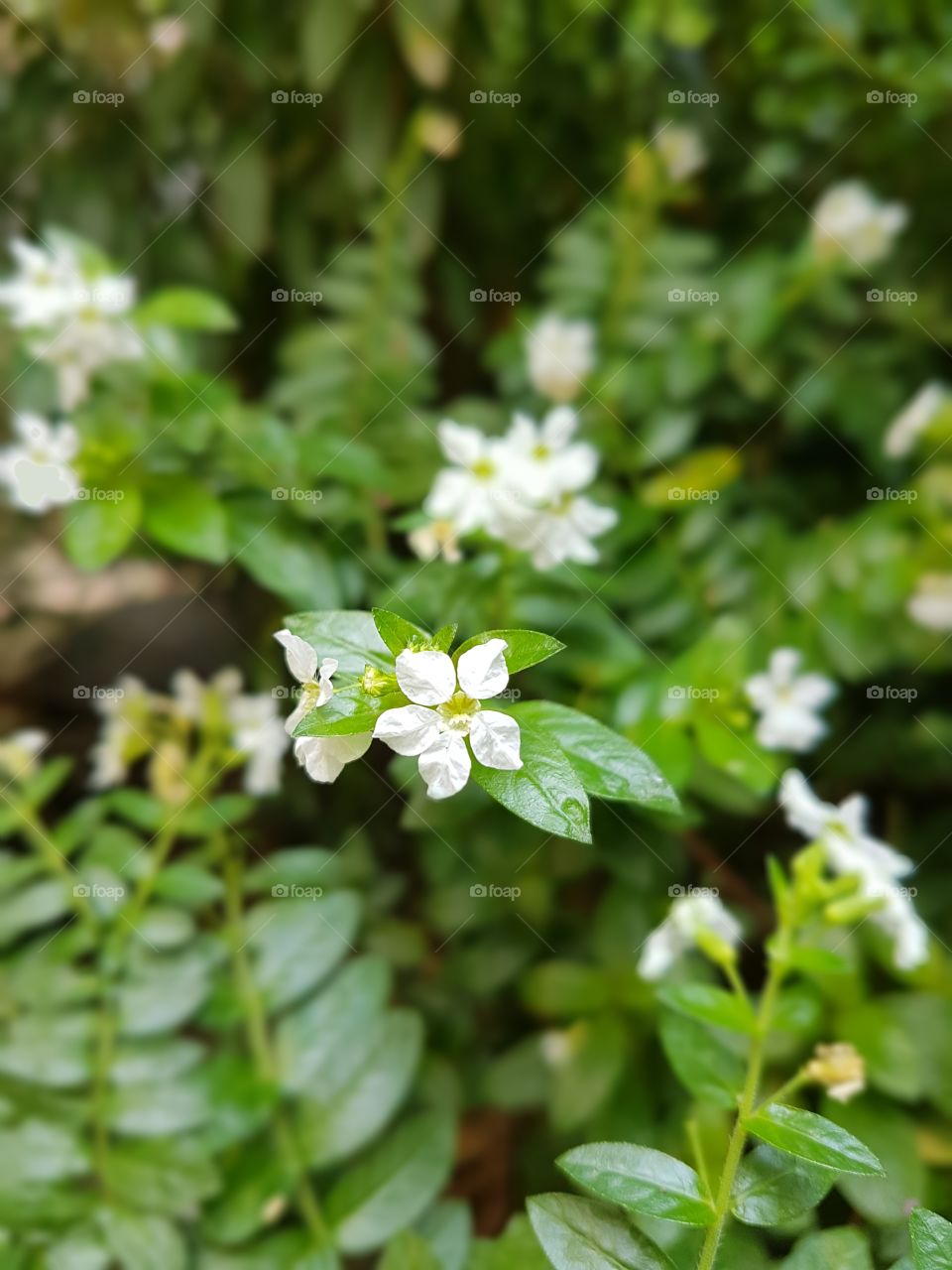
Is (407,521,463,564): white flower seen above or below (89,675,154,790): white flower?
below

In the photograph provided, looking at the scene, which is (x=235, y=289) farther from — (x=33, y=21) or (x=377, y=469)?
(x=377, y=469)

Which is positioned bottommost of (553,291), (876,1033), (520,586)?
(876,1033)

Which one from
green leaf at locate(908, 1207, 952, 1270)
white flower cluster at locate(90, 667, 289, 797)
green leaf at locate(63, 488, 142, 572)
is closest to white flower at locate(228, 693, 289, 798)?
white flower cluster at locate(90, 667, 289, 797)

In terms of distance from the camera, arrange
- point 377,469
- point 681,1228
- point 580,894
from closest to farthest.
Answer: point 681,1228, point 377,469, point 580,894

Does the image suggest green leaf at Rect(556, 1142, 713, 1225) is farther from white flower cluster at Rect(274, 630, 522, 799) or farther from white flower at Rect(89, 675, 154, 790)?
white flower at Rect(89, 675, 154, 790)

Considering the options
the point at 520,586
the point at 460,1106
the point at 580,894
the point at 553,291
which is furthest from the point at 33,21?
the point at 460,1106

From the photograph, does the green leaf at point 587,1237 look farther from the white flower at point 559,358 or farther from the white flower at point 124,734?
the white flower at point 559,358

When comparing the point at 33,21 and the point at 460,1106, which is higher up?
the point at 33,21

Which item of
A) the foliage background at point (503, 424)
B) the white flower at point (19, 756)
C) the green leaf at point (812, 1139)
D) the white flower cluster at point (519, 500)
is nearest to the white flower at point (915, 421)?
the foliage background at point (503, 424)
